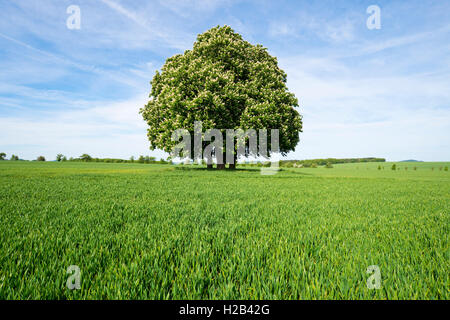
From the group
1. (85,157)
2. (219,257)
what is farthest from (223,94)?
(85,157)

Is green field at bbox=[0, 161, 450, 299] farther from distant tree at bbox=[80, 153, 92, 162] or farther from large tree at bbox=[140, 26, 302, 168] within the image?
distant tree at bbox=[80, 153, 92, 162]

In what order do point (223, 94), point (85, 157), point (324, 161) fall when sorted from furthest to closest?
point (324, 161)
point (85, 157)
point (223, 94)

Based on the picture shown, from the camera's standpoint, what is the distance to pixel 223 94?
2456cm

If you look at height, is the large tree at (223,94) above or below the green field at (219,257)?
above

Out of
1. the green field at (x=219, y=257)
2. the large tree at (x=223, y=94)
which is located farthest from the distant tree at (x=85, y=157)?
the green field at (x=219, y=257)

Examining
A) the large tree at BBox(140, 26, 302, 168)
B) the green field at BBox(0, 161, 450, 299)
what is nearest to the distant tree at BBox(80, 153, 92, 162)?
the large tree at BBox(140, 26, 302, 168)

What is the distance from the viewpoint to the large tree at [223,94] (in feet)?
79.4

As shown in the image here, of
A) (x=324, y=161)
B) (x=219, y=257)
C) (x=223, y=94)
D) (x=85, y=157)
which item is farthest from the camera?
(x=324, y=161)

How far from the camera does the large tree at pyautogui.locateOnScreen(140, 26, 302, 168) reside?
952 inches

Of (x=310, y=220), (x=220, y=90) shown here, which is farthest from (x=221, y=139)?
(x=310, y=220)

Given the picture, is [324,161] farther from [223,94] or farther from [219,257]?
[219,257]

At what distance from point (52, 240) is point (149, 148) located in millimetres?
27155

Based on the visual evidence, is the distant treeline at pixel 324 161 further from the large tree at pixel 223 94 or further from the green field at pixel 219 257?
the green field at pixel 219 257
